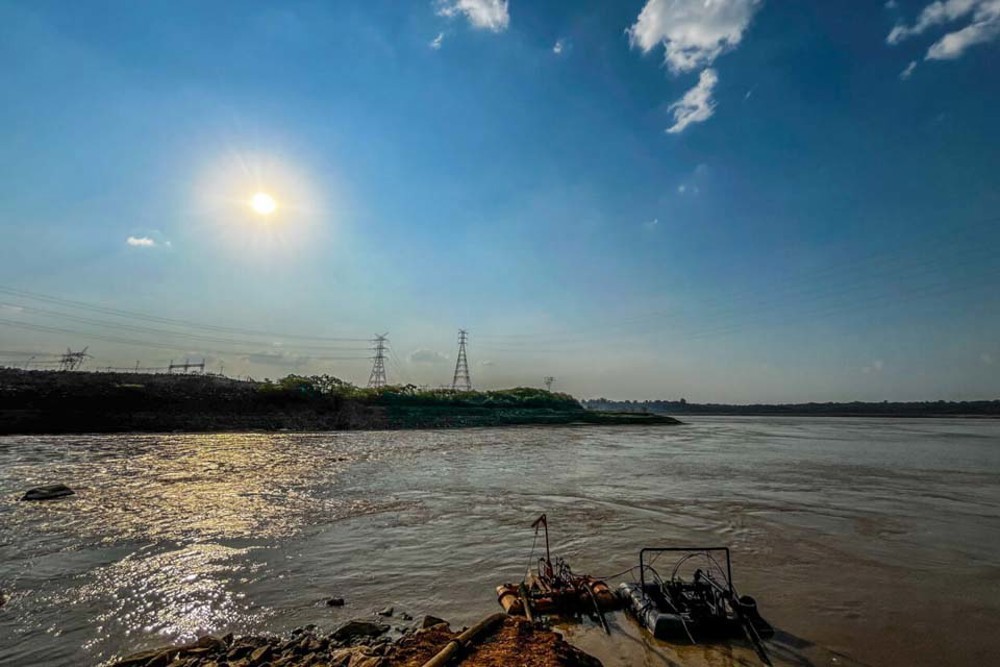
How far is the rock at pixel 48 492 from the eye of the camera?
1833cm

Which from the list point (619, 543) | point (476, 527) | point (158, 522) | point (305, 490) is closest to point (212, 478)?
point (305, 490)

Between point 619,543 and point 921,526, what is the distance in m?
12.8

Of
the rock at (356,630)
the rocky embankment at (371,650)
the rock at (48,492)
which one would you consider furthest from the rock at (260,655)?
the rock at (48,492)

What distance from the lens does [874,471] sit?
32.2 metres

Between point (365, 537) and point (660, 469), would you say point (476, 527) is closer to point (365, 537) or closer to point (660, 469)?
point (365, 537)

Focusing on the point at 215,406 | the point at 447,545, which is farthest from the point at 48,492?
the point at 215,406

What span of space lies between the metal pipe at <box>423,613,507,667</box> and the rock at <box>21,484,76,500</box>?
68.3 feet

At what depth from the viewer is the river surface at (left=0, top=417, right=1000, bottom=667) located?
354 inches

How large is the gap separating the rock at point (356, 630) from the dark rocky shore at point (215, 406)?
45479 mm

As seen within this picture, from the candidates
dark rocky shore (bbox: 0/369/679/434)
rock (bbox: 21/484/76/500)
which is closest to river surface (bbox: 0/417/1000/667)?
rock (bbox: 21/484/76/500)

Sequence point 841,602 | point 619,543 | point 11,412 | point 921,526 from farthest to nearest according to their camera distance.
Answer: point 11,412 < point 921,526 < point 619,543 < point 841,602

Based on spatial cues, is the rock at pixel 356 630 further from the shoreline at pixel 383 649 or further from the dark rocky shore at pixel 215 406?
the dark rocky shore at pixel 215 406

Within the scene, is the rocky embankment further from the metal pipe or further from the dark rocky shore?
the dark rocky shore

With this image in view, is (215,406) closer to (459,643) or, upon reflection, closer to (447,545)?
(447,545)
